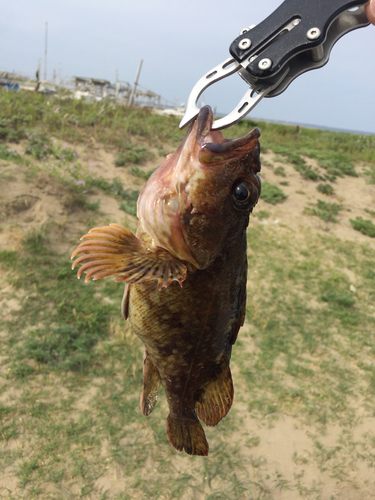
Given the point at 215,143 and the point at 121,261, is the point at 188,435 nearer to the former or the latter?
the point at 121,261

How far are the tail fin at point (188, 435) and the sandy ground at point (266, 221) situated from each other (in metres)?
2.59

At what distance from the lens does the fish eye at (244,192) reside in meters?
1.52

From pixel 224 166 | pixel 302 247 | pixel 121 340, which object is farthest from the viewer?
pixel 302 247

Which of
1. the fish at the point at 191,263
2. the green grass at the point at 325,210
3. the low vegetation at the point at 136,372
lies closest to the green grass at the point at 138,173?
the low vegetation at the point at 136,372

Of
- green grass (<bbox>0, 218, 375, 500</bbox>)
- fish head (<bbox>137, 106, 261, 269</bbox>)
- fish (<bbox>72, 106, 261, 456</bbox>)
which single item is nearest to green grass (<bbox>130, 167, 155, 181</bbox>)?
green grass (<bbox>0, 218, 375, 500</bbox>)

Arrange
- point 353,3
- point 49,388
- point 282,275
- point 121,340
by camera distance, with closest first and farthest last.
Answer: point 353,3
point 49,388
point 121,340
point 282,275

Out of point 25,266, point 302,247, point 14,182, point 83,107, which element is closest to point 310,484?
point 25,266

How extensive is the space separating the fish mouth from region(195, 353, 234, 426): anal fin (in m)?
0.99

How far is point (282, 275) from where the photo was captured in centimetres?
843

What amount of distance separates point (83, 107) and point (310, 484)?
36.9ft

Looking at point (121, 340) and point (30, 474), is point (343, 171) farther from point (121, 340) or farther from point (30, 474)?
point (30, 474)

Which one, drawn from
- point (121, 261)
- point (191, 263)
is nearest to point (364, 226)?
point (191, 263)

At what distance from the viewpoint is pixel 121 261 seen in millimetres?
1464

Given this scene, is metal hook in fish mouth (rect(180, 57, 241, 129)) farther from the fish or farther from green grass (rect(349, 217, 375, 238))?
green grass (rect(349, 217, 375, 238))
